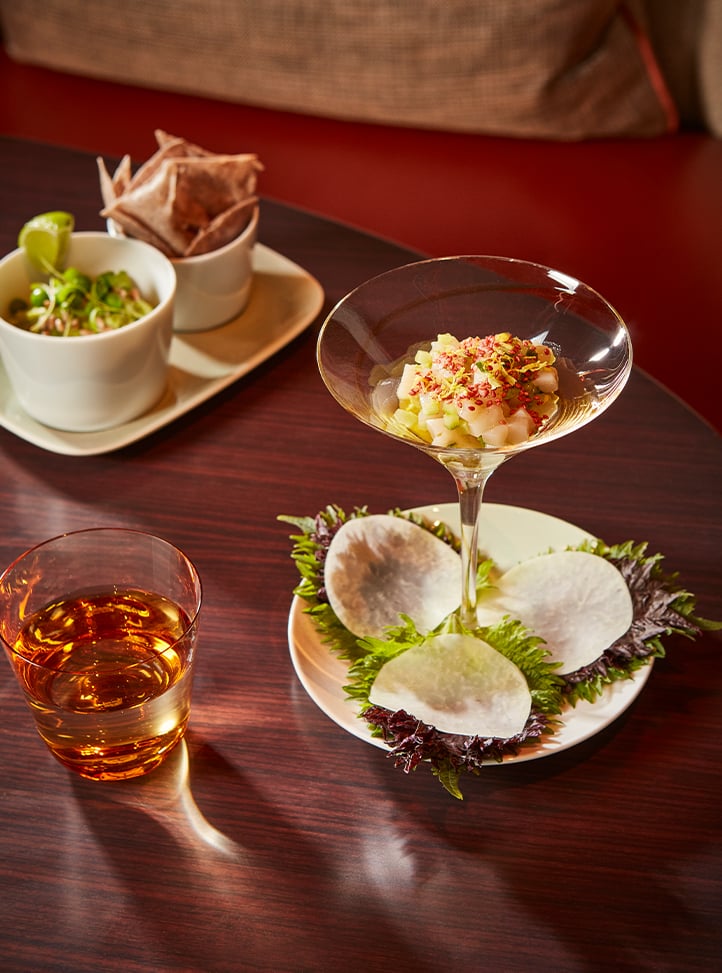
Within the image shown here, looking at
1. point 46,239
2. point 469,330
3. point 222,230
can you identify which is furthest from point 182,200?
point 469,330

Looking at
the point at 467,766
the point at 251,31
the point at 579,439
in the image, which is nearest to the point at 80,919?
the point at 467,766

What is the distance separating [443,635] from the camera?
917 mm

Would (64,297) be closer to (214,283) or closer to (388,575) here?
(214,283)

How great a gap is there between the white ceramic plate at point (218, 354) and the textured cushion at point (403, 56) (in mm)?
895

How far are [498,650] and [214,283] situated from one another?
669 millimetres

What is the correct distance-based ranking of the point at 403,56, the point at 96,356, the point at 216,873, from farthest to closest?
the point at 403,56
the point at 96,356
the point at 216,873

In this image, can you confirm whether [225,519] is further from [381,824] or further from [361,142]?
[361,142]

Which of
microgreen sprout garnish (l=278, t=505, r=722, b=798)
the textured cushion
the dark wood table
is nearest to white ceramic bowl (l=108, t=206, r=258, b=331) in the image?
the dark wood table

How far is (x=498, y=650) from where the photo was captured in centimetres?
93

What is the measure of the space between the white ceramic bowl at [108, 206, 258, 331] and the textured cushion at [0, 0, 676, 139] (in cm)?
96

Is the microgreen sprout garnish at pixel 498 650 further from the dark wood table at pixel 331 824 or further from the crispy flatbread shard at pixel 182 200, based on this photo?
the crispy flatbread shard at pixel 182 200

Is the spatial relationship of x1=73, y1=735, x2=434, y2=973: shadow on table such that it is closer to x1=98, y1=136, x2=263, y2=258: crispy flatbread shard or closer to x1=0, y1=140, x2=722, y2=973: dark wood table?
x1=0, y1=140, x2=722, y2=973: dark wood table

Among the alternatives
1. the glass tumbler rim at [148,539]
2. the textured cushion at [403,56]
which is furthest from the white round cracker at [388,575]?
→ the textured cushion at [403,56]

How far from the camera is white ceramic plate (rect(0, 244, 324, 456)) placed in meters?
1.22
